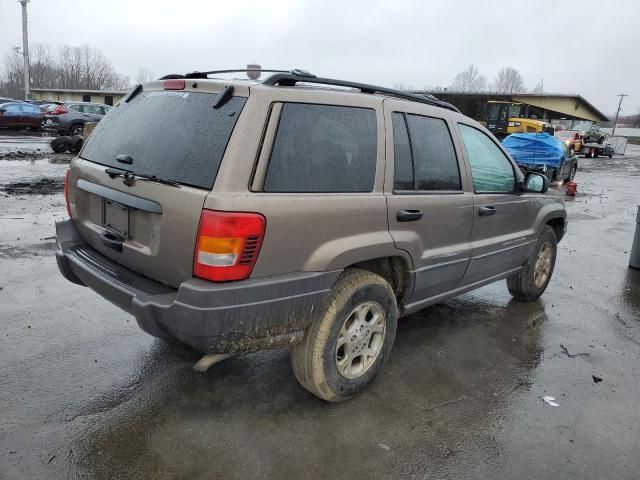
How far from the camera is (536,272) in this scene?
5.14 m

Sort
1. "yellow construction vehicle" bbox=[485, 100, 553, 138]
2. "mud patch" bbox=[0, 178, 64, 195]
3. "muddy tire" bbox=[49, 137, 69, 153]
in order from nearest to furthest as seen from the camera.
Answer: "mud patch" bbox=[0, 178, 64, 195], "muddy tire" bbox=[49, 137, 69, 153], "yellow construction vehicle" bbox=[485, 100, 553, 138]

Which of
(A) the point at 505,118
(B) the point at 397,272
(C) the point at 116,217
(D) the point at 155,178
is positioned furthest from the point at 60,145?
(A) the point at 505,118

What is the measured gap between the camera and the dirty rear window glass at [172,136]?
2.57 meters

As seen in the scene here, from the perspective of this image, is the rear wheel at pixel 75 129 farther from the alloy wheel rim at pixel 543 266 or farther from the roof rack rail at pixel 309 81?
the alloy wheel rim at pixel 543 266

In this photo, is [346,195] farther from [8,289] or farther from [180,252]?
[8,289]

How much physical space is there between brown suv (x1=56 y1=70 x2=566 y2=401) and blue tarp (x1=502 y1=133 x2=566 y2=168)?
1336 centimetres

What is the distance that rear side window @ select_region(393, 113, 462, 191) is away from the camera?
3.27m

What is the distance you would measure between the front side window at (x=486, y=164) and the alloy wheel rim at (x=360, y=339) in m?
1.44

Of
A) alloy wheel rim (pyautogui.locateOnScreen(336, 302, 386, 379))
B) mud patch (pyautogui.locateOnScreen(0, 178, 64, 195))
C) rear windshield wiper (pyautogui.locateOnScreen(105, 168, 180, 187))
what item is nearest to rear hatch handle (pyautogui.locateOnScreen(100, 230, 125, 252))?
rear windshield wiper (pyautogui.locateOnScreen(105, 168, 180, 187))

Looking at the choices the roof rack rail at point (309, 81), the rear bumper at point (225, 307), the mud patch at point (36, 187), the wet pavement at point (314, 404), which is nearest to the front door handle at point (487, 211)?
the roof rack rail at point (309, 81)

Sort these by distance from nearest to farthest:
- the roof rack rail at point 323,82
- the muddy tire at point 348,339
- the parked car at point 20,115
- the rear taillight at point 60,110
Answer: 1. the roof rack rail at point 323,82
2. the muddy tire at point 348,339
3. the rear taillight at point 60,110
4. the parked car at point 20,115

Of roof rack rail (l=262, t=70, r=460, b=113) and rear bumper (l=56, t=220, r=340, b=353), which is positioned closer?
rear bumper (l=56, t=220, r=340, b=353)

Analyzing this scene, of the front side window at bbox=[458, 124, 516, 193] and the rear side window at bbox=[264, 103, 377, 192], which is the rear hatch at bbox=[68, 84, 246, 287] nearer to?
the rear side window at bbox=[264, 103, 377, 192]

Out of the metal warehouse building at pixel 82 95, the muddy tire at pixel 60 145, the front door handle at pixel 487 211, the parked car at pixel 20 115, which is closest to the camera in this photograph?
the front door handle at pixel 487 211
